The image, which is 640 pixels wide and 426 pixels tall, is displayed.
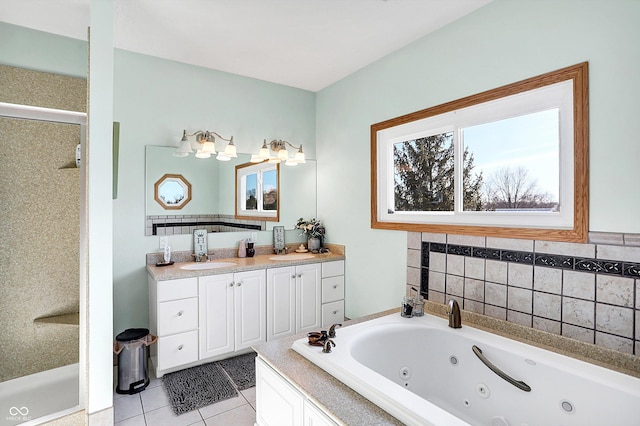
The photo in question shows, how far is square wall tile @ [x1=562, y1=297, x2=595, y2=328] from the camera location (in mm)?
1760

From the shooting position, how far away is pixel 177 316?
2.61 m

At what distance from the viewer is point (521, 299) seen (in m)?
2.04

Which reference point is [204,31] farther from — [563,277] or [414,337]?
[563,277]

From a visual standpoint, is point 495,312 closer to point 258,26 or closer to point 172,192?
point 258,26

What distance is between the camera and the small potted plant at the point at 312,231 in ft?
12.3

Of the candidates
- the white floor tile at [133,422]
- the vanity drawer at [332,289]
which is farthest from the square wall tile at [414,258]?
the white floor tile at [133,422]

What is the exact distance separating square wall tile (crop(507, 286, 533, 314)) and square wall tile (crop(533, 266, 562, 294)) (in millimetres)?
68

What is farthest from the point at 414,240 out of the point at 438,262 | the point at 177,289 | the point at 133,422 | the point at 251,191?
the point at 133,422

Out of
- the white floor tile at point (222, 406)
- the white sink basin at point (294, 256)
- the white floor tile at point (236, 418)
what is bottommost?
the white floor tile at point (236, 418)

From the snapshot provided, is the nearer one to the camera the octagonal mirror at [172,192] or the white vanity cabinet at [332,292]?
the octagonal mirror at [172,192]

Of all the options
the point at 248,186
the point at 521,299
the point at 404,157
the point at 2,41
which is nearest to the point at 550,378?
the point at 521,299

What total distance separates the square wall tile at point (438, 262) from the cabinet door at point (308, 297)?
1.19 meters

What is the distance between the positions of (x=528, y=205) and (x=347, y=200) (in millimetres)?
1736

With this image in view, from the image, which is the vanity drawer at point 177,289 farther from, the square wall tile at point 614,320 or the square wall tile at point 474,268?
the square wall tile at point 614,320
